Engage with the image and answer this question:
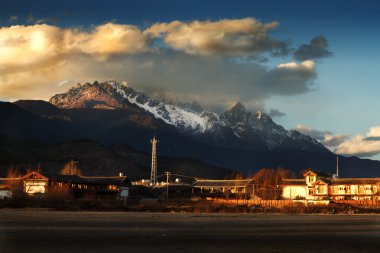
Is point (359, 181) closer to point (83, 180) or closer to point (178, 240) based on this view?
point (83, 180)

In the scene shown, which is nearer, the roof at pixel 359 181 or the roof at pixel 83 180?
the roof at pixel 83 180

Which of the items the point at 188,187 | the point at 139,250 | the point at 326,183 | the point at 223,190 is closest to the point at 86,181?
the point at 188,187

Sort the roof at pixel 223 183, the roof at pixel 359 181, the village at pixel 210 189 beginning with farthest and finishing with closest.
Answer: the roof at pixel 223 183
the roof at pixel 359 181
the village at pixel 210 189

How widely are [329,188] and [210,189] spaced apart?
37190mm

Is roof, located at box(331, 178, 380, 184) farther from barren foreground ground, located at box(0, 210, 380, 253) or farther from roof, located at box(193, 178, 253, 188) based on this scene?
barren foreground ground, located at box(0, 210, 380, 253)

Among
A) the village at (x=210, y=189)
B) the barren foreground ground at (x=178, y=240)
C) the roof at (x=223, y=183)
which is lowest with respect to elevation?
the barren foreground ground at (x=178, y=240)

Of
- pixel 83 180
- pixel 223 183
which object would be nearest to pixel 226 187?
pixel 223 183

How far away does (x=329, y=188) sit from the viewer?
14488cm

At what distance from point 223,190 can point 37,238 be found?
133971 millimetres

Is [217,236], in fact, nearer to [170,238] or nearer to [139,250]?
[170,238]

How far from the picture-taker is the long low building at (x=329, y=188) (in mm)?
140500

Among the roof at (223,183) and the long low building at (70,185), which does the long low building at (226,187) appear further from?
the long low building at (70,185)

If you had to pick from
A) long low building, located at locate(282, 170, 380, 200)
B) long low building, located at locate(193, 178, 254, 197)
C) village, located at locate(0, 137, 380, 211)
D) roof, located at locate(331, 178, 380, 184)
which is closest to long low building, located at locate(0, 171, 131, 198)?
village, located at locate(0, 137, 380, 211)

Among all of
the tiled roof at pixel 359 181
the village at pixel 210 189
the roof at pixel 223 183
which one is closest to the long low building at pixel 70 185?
the village at pixel 210 189
